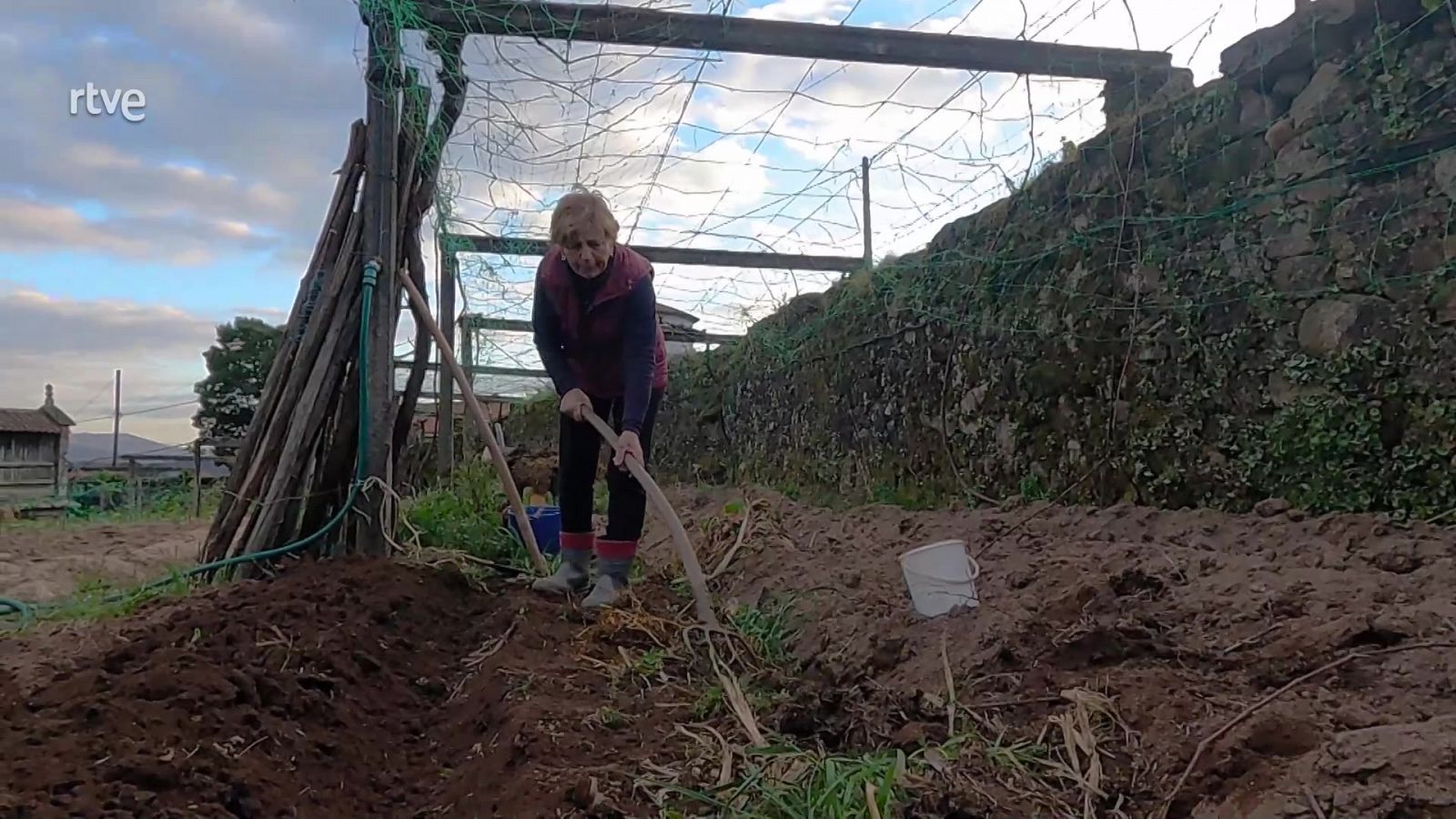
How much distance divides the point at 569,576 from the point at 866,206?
3362mm

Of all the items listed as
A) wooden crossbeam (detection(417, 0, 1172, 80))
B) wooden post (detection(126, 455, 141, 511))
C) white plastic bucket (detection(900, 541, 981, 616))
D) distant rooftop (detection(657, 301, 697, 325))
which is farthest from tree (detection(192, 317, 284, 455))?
white plastic bucket (detection(900, 541, 981, 616))

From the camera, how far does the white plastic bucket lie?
2.54 meters

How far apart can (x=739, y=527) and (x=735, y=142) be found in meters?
1.85

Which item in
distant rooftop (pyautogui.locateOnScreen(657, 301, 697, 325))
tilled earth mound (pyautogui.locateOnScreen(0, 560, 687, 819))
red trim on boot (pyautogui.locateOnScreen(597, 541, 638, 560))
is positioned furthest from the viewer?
distant rooftop (pyautogui.locateOnScreen(657, 301, 697, 325))

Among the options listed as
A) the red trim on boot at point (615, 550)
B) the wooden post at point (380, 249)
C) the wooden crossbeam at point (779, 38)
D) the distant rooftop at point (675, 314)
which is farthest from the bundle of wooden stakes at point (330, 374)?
the distant rooftop at point (675, 314)

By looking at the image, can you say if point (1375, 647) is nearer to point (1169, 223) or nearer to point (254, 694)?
point (1169, 223)

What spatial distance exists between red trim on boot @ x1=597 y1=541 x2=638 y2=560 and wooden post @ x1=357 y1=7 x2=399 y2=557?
38.1 inches

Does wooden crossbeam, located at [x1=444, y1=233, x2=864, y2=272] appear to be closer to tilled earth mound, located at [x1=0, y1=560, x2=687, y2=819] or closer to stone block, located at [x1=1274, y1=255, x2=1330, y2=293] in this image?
stone block, located at [x1=1274, y1=255, x2=1330, y2=293]

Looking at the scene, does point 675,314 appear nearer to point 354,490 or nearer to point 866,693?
point 354,490

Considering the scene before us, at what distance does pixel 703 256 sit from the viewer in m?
7.05

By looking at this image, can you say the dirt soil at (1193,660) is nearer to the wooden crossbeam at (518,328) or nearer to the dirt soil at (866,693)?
the dirt soil at (866,693)

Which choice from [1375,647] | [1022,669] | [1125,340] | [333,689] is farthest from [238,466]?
[1375,647]

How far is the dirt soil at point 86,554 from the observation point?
13.4 feet

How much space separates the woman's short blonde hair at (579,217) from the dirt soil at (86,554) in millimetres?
2330
